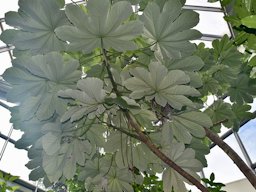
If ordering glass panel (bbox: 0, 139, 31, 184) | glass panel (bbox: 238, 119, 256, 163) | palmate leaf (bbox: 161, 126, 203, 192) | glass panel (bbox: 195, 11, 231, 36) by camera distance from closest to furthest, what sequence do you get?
palmate leaf (bbox: 161, 126, 203, 192)
glass panel (bbox: 0, 139, 31, 184)
glass panel (bbox: 238, 119, 256, 163)
glass panel (bbox: 195, 11, 231, 36)

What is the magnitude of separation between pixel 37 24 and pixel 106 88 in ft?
0.89

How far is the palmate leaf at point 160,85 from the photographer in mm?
692

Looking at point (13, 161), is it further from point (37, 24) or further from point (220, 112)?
point (37, 24)

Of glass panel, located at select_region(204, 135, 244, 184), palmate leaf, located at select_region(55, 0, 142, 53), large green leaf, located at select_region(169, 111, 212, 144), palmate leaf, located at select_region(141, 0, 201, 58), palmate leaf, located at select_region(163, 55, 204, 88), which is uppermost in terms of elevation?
glass panel, located at select_region(204, 135, 244, 184)

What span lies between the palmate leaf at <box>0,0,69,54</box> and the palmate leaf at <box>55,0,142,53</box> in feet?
0.30

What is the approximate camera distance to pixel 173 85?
2.35 ft

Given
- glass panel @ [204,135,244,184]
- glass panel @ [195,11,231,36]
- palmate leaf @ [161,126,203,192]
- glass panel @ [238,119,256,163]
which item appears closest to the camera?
palmate leaf @ [161,126,203,192]

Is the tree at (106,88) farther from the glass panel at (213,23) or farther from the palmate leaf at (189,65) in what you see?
the glass panel at (213,23)

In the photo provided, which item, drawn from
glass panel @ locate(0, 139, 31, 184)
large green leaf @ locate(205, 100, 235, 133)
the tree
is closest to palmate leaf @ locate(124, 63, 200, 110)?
the tree

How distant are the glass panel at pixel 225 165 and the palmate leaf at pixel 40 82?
5352mm

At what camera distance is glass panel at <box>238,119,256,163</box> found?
503 cm

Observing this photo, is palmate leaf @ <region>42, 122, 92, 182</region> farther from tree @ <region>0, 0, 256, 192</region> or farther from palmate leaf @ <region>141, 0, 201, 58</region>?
palmate leaf @ <region>141, 0, 201, 58</region>

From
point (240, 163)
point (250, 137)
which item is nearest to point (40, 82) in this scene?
point (240, 163)

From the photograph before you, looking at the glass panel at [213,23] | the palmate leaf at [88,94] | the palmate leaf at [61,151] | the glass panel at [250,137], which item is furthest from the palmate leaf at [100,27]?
the glass panel at [213,23]
